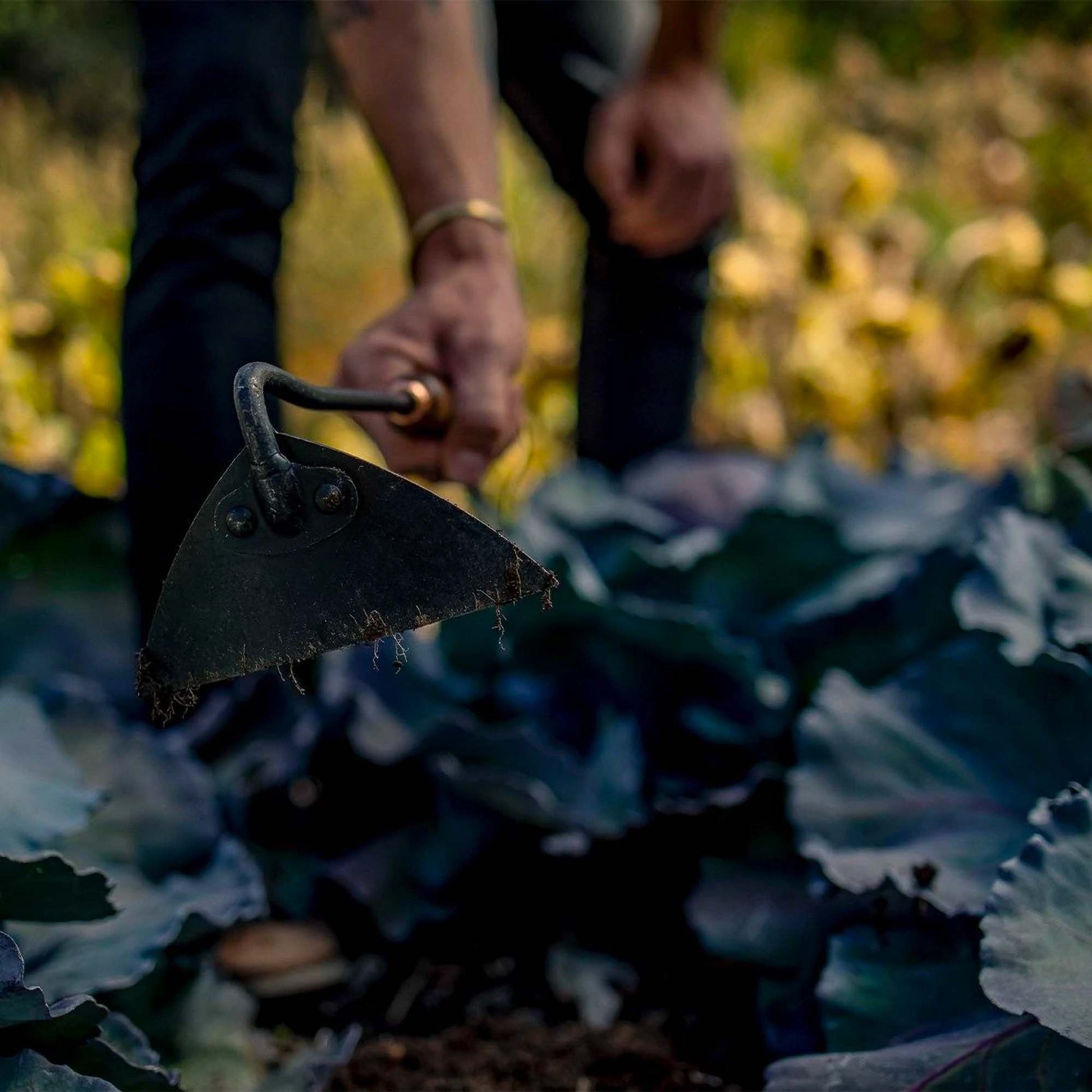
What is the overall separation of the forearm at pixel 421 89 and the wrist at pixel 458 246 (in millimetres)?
22

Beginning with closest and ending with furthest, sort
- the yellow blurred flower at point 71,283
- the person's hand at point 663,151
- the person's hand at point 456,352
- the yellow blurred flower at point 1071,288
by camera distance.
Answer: the person's hand at point 456,352, the person's hand at point 663,151, the yellow blurred flower at point 71,283, the yellow blurred flower at point 1071,288

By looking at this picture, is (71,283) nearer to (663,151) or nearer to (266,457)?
(663,151)

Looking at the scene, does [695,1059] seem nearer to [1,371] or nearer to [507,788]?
[507,788]

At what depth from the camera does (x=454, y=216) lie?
0.89m

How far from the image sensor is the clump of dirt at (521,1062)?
2.88ft

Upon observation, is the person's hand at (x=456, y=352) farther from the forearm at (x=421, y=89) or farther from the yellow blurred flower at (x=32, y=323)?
the yellow blurred flower at (x=32, y=323)

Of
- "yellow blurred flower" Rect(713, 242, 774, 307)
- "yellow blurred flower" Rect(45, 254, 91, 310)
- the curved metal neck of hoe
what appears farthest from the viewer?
"yellow blurred flower" Rect(713, 242, 774, 307)

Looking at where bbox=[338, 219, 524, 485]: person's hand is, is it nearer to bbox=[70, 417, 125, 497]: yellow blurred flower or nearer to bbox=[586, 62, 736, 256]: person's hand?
bbox=[586, 62, 736, 256]: person's hand

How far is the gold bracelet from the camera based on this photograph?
2.91 ft

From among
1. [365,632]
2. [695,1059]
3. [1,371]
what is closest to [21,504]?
[1,371]

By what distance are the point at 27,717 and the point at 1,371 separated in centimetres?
87

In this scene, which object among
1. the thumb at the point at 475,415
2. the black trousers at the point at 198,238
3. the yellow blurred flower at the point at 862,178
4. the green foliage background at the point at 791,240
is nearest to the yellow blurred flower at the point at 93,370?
the green foliage background at the point at 791,240

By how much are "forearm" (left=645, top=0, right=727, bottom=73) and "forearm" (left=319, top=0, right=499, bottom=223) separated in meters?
0.53

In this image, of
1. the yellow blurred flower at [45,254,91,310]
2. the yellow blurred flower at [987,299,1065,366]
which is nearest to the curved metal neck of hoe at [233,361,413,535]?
the yellow blurred flower at [45,254,91,310]
